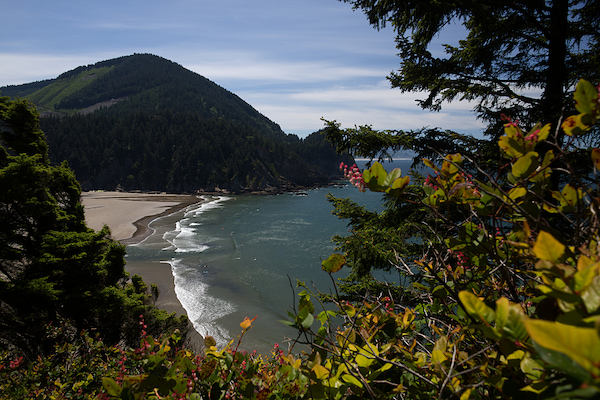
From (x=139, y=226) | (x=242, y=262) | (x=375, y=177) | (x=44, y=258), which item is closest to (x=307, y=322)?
(x=375, y=177)

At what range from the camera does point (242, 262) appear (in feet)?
82.2

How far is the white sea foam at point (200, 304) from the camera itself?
1493cm

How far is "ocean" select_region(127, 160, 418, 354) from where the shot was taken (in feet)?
52.2

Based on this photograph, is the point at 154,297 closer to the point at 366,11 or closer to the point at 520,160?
the point at 366,11

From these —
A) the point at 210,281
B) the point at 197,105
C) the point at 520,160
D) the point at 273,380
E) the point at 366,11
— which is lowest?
the point at 210,281

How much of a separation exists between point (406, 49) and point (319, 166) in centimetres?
10349

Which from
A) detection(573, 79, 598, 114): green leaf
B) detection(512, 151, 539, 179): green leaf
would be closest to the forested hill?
detection(512, 151, 539, 179): green leaf

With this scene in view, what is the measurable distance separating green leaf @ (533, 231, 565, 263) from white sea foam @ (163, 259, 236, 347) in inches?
566

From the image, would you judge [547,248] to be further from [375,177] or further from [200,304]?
[200,304]

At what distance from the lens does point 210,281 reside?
2108 centimetres

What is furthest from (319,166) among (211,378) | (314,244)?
(211,378)

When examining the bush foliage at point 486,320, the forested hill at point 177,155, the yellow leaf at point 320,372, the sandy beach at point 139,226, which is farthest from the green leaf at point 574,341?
the forested hill at point 177,155

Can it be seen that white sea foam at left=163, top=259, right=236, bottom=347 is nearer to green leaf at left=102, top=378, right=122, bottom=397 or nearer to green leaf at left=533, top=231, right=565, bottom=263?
green leaf at left=102, top=378, right=122, bottom=397

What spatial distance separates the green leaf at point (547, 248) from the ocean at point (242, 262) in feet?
17.6
